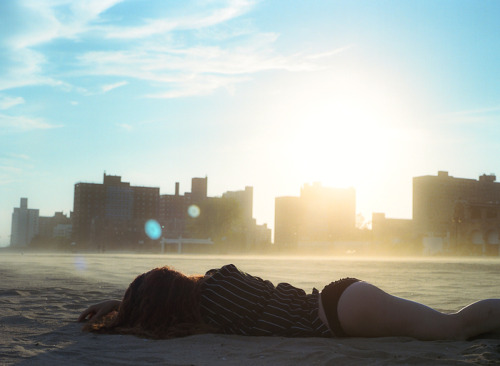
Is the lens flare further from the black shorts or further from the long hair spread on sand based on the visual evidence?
the black shorts

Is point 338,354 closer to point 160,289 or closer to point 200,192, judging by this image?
point 160,289

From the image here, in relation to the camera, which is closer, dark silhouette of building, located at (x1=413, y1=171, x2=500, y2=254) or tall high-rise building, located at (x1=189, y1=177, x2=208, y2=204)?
dark silhouette of building, located at (x1=413, y1=171, x2=500, y2=254)

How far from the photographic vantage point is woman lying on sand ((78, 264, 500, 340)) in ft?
12.9

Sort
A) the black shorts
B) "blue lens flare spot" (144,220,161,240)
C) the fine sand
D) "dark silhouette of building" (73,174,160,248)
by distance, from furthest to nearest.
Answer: "dark silhouette of building" (73,174,160,248) < "blue lens flare spot" (144,220,161,240) < the black shorts < the fine sand

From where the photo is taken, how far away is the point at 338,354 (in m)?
3.49

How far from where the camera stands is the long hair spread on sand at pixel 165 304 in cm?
421

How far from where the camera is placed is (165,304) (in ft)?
13.8

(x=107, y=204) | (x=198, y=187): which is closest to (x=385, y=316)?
(x=198, y=187)

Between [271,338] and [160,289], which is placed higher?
[160,289]

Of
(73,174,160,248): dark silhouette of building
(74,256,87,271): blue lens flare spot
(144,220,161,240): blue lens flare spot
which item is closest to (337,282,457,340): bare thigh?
(74,256,87,271): blue lens flare spot

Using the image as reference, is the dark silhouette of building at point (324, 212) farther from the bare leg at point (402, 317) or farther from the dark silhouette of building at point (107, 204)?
the bare leg at point (402, 317)

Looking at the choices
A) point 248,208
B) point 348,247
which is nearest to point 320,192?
point 248,208

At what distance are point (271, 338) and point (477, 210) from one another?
72217mm

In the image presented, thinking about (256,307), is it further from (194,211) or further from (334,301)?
(194,211)
